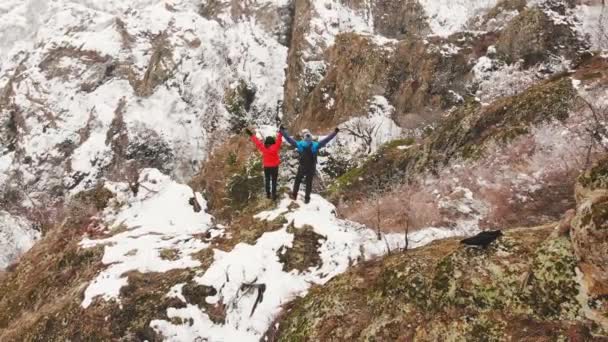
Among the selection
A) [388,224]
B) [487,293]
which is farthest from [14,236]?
[487,293]

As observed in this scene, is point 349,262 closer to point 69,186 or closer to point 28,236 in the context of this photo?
point 28,236

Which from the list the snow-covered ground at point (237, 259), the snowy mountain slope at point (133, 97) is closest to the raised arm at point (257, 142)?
the snow-covered ground at point (237, 259)

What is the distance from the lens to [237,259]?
9.11 metres

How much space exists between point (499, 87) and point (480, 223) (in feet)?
59.8

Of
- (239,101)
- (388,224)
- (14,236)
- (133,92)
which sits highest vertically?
(388,224)

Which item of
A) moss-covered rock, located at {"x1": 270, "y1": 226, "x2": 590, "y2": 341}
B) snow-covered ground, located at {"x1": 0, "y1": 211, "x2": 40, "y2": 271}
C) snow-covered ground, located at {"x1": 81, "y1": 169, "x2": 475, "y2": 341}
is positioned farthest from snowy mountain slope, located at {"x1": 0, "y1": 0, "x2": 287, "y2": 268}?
moss-covered rock, located at {"x1": 270, "y1": 226, "x2": 590, "y2": 341}

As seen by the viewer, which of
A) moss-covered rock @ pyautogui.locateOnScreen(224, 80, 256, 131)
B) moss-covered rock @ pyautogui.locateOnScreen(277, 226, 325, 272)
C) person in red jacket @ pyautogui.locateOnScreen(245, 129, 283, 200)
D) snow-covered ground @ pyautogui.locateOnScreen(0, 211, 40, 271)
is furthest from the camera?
moss-covered rock @ pyautogui.locateOnScreen(224, 80, 256, 131)

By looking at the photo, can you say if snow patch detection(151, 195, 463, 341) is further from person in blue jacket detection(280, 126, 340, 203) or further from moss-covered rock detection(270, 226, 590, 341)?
person in blue jacket detection(280, 126, 340, 203)

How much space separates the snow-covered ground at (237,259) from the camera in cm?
800

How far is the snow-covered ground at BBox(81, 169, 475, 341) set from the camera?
800 cm

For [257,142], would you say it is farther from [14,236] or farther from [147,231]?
[14,236]

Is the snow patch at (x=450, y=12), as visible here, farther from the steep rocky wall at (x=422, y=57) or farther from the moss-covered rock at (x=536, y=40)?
the moss-covered rock at (x=536, y=40)

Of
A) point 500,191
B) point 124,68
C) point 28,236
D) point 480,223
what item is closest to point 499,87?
point 500,191

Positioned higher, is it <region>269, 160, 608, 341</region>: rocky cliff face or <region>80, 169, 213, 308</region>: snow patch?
<region>269, 160, 608, 341</region>: rocky cliff face
